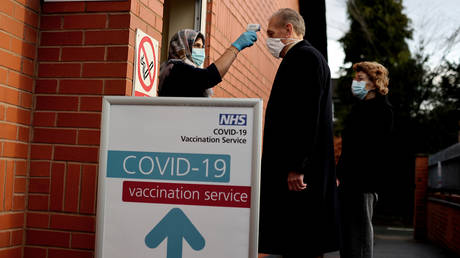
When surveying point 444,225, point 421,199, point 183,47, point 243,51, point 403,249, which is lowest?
point 403,249

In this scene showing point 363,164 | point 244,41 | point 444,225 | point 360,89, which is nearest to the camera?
point 244,41

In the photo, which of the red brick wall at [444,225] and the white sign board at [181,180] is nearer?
the white sign board at [181,180]

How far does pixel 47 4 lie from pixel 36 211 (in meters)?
1.17

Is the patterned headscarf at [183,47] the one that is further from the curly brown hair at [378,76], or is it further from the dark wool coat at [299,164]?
the curly brown hair at [378,76]

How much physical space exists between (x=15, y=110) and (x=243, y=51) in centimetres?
319

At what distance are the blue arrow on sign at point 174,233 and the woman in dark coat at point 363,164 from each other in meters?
1.89

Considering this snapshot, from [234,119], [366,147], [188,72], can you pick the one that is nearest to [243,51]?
[366,147]

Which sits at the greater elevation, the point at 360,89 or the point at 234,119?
the point at 360,89

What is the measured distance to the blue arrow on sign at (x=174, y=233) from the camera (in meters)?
2.36

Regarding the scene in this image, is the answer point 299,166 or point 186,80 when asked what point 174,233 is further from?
point 186,80

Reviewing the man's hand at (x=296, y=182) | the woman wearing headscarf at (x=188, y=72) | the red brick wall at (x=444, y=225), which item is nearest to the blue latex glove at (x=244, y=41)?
the woman wearing headscarf at (x=188, y=72)

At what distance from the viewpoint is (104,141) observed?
8.02 ft

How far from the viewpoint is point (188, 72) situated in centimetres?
305

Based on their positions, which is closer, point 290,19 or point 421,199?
point 290,19
